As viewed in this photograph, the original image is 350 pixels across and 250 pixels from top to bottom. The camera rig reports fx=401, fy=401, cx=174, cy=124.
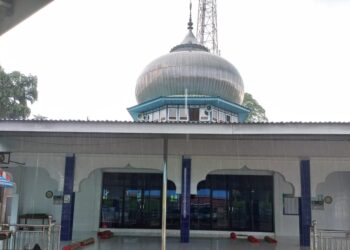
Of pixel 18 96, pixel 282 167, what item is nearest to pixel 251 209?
pixel 282 167

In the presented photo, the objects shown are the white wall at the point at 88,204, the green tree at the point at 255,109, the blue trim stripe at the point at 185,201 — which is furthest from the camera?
the green tree at the point at 255,109

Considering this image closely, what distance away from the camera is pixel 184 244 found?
40.7 ft

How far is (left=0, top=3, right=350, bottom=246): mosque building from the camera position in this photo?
10703 millimetres

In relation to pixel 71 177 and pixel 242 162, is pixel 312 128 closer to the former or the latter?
pixel 242 162

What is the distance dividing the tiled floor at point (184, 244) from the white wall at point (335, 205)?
1.90 meters

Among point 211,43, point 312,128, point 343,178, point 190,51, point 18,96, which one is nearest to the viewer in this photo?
point 312,128

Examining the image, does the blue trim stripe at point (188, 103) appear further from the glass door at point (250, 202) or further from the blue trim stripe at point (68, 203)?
the blue trim stripe at point (68, 203)

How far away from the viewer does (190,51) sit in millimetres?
20203

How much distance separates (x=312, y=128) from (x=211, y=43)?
32.8 meters

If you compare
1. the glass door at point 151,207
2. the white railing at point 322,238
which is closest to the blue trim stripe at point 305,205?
the white railing at point 322,238

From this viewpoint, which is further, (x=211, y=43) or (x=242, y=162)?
(x=211, y=43)

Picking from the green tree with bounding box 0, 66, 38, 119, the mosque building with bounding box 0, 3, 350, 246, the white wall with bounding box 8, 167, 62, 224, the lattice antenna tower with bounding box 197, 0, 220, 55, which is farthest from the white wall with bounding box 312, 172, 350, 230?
the lattice antenna tower with bounding box 197, 0, 220, 55

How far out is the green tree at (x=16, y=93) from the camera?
2653 cm

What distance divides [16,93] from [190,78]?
1417cm
